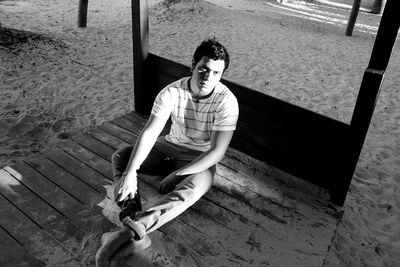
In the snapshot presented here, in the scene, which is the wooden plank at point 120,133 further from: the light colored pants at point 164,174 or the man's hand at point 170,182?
the man's hand at point 170,182

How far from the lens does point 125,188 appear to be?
87.8 inches

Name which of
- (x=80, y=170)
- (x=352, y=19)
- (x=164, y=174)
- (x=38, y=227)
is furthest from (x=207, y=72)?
(x=352, y=19)

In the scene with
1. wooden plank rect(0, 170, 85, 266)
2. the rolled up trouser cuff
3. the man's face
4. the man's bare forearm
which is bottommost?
wooden plank rect(0, 170, 85, 266)

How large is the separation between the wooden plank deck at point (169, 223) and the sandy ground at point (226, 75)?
63 centimetres

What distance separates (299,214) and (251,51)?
235 inches

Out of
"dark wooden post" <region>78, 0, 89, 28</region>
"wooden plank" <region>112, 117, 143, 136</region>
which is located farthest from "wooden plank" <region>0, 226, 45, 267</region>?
"dark wooden post" <region>78, 0, 89, 28</region>

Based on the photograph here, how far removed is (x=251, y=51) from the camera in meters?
8.06

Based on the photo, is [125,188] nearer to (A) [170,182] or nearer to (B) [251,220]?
(A) [170,182]

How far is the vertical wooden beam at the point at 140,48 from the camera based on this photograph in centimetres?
361

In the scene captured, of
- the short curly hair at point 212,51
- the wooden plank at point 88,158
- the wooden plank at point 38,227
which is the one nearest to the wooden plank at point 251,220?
the wooden plank at point 88,158

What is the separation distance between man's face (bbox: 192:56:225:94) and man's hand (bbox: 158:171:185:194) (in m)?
0.67

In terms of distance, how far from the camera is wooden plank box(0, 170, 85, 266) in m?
2.21

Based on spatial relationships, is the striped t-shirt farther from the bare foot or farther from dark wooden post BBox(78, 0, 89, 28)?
dark wooden post BBox(78, 0, 89, 28)

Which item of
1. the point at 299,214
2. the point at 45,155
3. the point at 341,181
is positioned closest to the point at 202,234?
the point at 299,214
